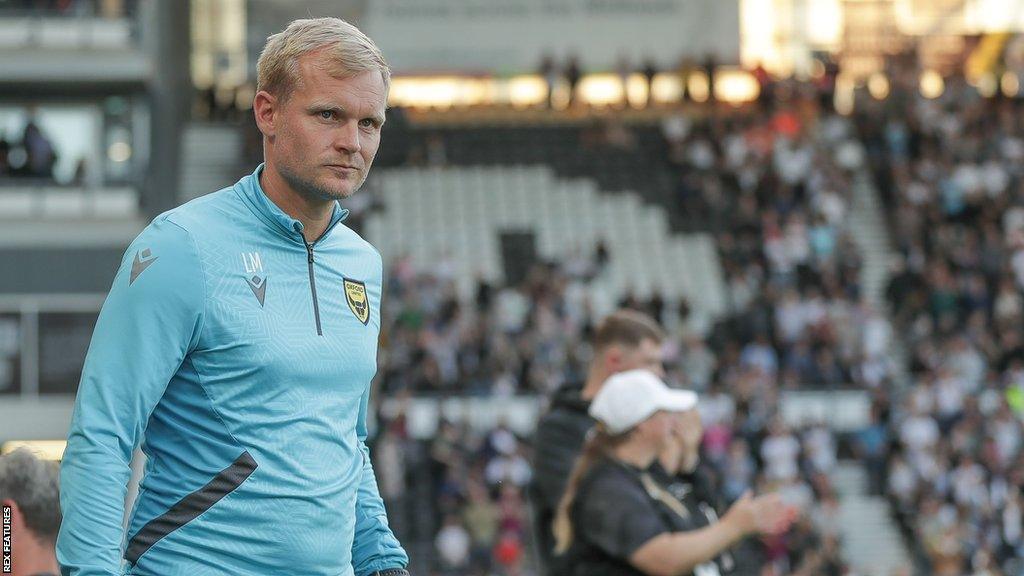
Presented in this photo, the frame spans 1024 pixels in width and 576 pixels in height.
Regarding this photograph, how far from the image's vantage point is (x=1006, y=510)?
21.7 m

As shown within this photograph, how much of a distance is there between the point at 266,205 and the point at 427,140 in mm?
28870

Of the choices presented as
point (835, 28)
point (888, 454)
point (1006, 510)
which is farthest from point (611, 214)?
point (835, 28)

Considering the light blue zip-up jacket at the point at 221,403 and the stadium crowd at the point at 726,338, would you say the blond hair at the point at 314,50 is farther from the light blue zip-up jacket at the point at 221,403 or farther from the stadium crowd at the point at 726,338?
the stadium crowd at the point at 726,338

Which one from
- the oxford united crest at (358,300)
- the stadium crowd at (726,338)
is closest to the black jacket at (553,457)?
the oxford united crest at (358,300)

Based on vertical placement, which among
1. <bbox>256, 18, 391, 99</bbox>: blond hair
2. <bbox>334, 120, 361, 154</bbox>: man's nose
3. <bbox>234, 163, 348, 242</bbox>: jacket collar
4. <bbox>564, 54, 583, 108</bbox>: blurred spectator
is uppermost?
<bbox>564, 54, 583, 108</bbox>: blurred spectator

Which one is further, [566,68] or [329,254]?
[566,68]

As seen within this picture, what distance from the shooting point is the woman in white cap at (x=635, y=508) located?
5.28m

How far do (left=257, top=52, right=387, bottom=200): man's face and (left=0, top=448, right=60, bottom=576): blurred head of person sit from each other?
53.7 inches

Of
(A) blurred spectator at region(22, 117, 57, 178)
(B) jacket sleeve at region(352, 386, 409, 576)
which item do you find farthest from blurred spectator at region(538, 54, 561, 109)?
(B) jacket sleeve at region(352, 386, 409, 576)

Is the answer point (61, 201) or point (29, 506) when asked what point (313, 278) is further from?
point (61, 201)

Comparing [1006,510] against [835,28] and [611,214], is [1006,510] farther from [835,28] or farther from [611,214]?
[835,28]

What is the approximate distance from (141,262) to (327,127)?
443 mm

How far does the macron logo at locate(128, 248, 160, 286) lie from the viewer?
318 centimetres

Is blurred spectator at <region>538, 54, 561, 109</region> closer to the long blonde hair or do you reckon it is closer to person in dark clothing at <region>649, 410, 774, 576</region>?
person in dark clothing at <region>649, 410, 774, 576</region>
